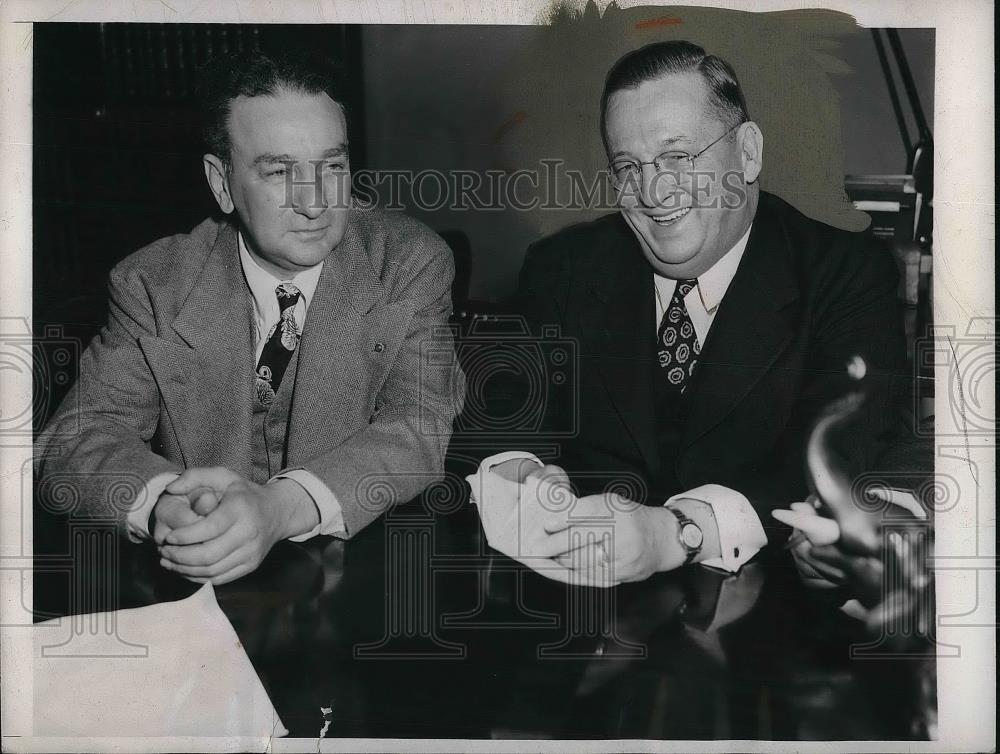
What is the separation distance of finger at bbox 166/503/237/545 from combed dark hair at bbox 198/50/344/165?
0.83 metres

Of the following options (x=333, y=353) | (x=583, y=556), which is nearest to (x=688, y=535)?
(x=583, y=556)

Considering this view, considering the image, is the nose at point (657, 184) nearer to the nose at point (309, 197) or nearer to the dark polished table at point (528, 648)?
the nose at point (309, 197)

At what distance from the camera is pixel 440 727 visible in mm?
2244

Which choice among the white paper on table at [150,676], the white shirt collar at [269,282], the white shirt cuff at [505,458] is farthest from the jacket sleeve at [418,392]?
the white paper on table at [150,676]

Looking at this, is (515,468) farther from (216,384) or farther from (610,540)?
(216,384)

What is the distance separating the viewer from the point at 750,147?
2246 mm

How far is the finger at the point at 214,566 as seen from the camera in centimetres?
224

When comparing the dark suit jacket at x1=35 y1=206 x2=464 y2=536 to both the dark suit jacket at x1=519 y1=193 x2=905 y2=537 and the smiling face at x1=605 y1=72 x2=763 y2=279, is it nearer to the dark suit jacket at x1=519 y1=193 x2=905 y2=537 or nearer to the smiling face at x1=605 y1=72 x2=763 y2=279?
the dark suit jacket at x1=519 y1=193 x2=905 y2=537

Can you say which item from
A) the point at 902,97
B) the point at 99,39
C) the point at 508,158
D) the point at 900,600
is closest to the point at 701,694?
the point at 900,600

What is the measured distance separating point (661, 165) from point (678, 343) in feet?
1.38

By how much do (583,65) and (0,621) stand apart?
1.97 meters

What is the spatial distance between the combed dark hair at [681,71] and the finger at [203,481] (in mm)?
1196

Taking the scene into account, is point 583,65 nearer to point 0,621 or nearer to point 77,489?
point 77,489

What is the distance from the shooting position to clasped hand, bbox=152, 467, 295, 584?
223 centimetres
